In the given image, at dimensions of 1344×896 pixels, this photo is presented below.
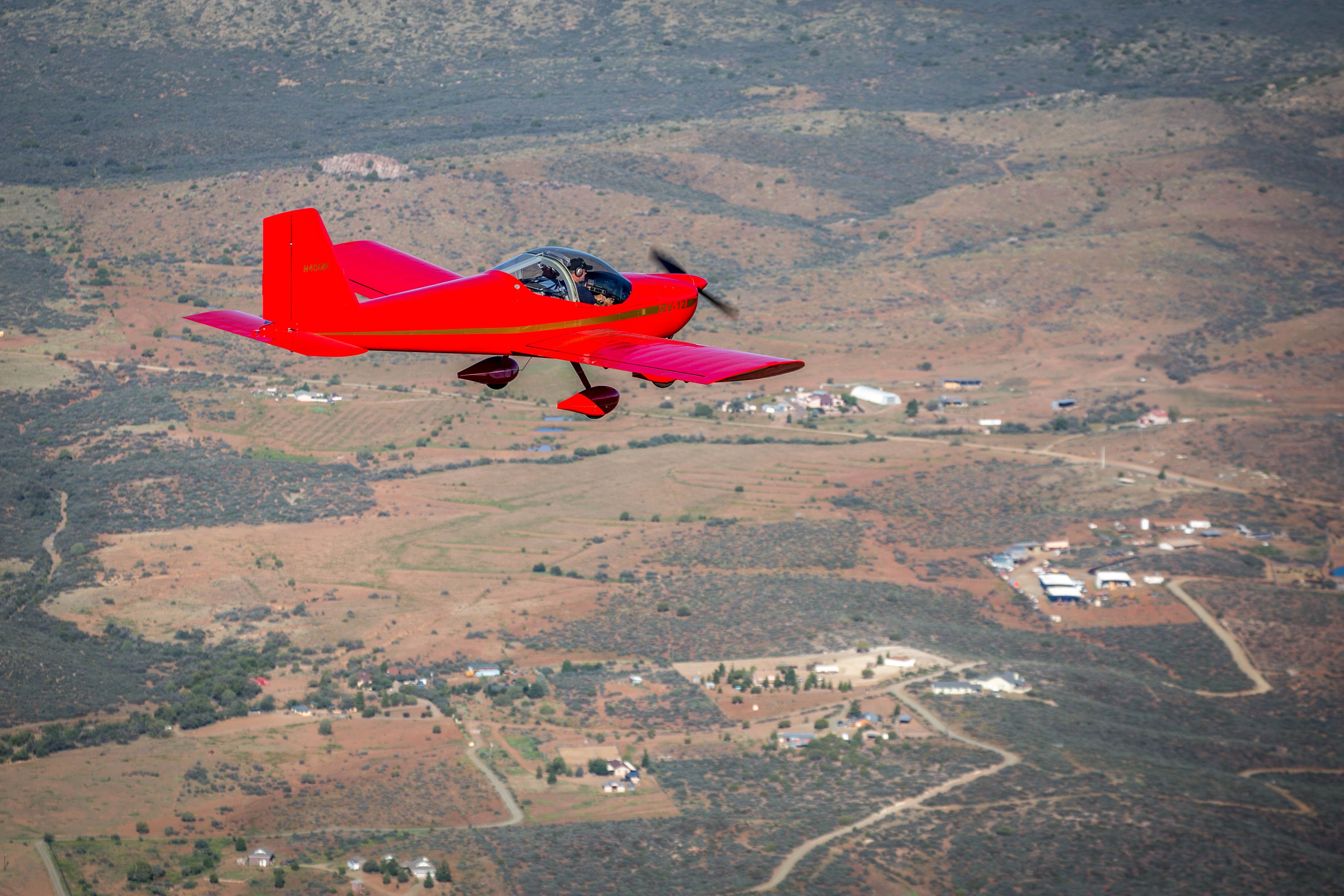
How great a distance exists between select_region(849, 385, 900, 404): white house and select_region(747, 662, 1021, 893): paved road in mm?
61010

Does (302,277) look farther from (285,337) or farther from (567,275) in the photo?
(567,275)

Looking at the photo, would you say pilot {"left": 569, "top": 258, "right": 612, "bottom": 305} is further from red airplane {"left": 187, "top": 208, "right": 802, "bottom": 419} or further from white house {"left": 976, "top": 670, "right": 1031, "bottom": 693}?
white house {"left": 976, "top": 670, "right": 1031, "bottom": 693}

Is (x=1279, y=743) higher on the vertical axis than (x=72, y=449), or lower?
lower

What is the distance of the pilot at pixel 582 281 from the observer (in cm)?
3812

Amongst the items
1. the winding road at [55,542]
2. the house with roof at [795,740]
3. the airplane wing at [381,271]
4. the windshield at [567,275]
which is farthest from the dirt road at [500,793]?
the windshield at [567,275]

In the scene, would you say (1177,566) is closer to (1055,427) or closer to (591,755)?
(1055,427)

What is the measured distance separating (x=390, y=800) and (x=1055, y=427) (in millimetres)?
91290

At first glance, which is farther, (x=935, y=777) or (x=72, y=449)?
(x=72, y=449)

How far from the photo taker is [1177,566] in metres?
112

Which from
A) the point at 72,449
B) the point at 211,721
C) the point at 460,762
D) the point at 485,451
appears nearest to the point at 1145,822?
the point at 460,762

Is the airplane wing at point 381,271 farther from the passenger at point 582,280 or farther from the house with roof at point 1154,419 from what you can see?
the house with roof at point 1154,419

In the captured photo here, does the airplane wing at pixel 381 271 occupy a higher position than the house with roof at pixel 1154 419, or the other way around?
the airplane wing at pixel 381 271

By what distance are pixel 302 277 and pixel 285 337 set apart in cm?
153

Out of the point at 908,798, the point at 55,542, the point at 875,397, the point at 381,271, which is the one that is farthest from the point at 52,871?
the point at 875,397
